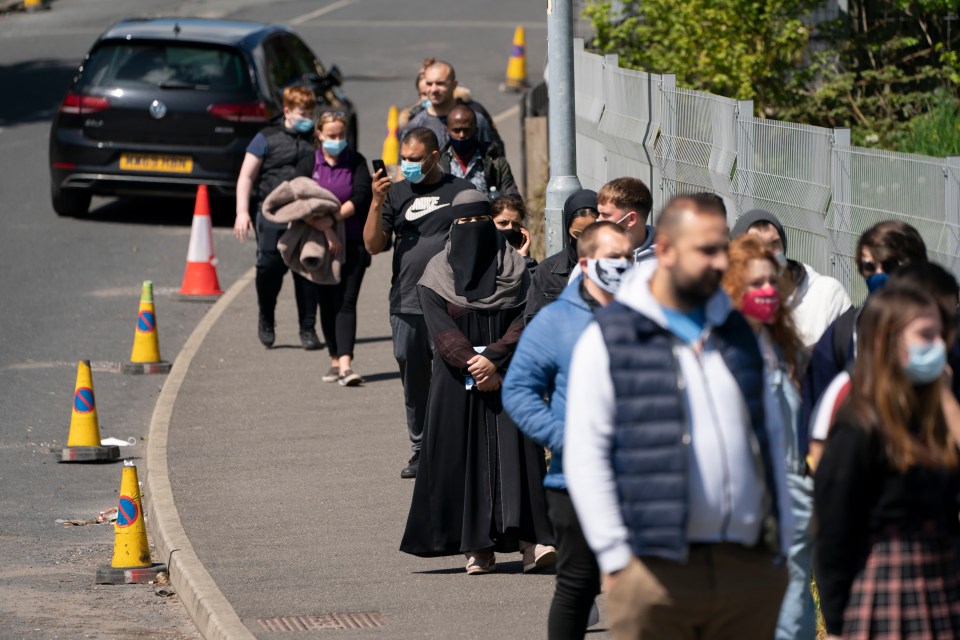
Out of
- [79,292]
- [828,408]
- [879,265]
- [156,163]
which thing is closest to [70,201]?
[156,163]

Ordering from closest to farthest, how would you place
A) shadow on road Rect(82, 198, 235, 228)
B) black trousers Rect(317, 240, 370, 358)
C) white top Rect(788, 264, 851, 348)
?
white top Rect(788, 264, 851, 348) < black trousers Rect(317, 240, 370, 358) < shadow on road Rect(82, 198, 235, 228)

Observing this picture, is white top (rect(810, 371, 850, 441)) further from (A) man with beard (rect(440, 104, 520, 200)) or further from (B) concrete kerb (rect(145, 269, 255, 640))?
(A) man with beard (rect(440, 104, 520, 200))

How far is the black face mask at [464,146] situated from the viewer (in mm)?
10164

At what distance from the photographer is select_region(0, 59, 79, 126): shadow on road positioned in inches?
924

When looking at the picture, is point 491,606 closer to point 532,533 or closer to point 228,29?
point 532,533

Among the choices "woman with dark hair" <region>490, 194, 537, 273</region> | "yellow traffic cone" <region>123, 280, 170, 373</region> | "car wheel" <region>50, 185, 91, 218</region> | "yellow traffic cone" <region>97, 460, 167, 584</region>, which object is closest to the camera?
"yellow traffic cone" <region>97, 460, 167, 584</region>

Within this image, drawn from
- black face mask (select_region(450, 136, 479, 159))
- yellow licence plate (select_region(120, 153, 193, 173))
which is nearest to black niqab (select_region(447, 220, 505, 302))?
black face mask (select_region(450, 136, 479, 159))

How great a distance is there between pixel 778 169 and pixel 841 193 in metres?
0.73

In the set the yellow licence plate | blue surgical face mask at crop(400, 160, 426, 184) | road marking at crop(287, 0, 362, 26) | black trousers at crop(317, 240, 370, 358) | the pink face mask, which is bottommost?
black trousers at crop(317, 240, 370, 358)

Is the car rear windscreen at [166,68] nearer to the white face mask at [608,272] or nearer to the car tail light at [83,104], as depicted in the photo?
the car tail light at [83,104]

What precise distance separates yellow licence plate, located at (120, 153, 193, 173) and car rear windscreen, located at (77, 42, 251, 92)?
0.68 meters

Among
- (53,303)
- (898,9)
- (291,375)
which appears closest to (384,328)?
(291,375)

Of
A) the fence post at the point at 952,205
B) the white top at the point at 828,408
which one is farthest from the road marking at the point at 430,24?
the white top at the point at 828,408

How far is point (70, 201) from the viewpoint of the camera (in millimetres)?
17250
